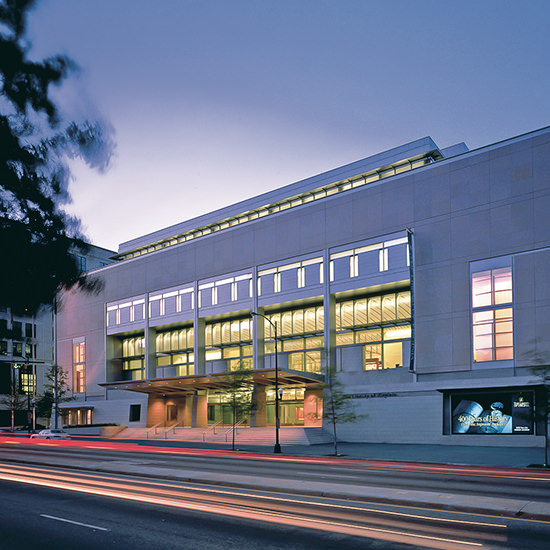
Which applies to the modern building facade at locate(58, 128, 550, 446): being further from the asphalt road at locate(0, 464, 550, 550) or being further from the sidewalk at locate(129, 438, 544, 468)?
the asphalt road at locate(0, 464, 550, 550)

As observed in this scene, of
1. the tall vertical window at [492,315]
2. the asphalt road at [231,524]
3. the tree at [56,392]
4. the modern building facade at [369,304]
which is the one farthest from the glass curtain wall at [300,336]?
the asphalt road at [231,524]

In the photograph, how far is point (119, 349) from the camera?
83250 millimetres

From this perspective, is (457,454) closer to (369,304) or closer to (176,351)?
(369,304)

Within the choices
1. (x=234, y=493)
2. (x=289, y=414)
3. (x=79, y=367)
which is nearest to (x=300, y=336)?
(x=289, y=414)

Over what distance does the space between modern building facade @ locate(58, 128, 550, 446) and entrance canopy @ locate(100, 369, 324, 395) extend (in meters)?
0.35

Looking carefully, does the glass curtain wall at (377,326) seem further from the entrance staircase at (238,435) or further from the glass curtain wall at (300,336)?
the entrance staircase at (238,435)

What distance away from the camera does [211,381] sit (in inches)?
2405

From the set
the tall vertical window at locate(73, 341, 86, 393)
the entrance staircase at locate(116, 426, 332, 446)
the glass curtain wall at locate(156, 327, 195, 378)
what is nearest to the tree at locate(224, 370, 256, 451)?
the entrance staircase at locate(116, 426, 332, 446)

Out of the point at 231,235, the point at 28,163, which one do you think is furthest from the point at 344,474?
the point at 231,235

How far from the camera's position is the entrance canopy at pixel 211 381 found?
2142 inches

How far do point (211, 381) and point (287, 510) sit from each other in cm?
4578

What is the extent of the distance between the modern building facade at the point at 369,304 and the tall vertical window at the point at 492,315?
4.2 inches

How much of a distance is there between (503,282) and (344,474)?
27.6 metres

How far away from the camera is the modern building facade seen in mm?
46906
